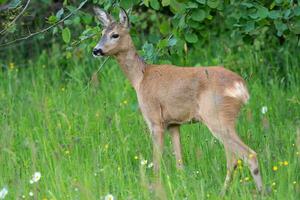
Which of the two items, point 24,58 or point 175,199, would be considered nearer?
point 175,199

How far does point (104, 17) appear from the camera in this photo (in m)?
7.77

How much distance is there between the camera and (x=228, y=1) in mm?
7707

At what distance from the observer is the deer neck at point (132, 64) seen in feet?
25.3

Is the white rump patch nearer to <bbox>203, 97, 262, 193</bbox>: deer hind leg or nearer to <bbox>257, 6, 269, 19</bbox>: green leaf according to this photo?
<bbox>203, 97, 262, 193</bbox>: deer hind leg

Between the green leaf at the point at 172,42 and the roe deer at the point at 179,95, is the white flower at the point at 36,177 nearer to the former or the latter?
the roe deer at the point at 179,95

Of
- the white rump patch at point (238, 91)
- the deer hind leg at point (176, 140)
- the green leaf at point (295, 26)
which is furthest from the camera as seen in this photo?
the green leaf at point (295, 26)

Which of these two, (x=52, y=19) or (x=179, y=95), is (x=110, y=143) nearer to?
(x=179, y=95)

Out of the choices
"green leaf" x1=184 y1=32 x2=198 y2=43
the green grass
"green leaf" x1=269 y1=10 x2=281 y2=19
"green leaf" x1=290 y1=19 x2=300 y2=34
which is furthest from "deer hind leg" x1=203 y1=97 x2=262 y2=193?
"green leaf" x1=290 y1=19 x2=300 y2=34

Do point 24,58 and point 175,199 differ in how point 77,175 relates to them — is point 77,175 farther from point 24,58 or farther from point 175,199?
point 24,58

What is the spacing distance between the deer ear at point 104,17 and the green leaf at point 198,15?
718 millimetres

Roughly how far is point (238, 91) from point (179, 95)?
22.2 inches

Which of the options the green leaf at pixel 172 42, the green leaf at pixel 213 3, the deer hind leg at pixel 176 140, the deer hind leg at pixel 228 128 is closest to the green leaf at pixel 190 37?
the green leaf at pixel 172 42

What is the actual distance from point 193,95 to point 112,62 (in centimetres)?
386

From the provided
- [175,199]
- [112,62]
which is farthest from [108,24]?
[112,62]
